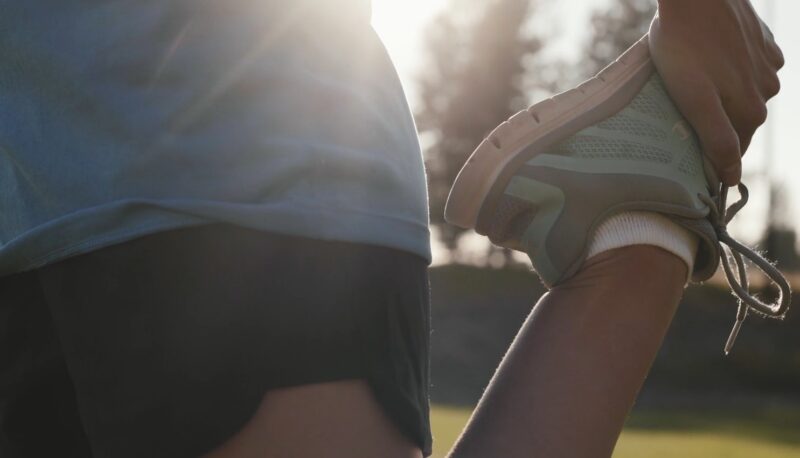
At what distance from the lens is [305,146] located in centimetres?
128

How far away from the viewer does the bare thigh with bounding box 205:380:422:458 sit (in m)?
1.19

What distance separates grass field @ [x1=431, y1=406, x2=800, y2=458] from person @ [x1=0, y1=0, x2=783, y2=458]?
6.91m

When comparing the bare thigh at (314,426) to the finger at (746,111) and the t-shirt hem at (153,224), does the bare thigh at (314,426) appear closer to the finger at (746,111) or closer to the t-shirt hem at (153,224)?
the t-shirt hem at (153,224)

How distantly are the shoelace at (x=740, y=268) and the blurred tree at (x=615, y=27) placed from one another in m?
27.8

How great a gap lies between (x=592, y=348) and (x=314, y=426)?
1.30 feet

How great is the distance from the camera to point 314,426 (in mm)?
1205

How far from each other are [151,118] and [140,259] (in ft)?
0.54

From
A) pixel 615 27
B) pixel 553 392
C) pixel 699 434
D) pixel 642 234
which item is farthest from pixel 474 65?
pixel 553 392

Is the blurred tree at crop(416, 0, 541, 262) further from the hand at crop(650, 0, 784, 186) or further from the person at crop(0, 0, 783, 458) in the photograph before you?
the person at crop(0, 0, 783, 458)

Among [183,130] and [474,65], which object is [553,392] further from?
[474,65]

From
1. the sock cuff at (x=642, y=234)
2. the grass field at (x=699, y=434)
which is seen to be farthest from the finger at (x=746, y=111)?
the grass field at (x=699, y=434)

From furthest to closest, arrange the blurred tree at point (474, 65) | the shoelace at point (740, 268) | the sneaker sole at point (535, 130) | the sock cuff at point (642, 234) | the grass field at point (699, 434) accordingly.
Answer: the blurred tree at point (474, 65) < the grass field at point (699, 434) < the shoelace at point (740, 268) < the sneaker sole at point (535, 130) < the sock cuff at point (642, 234)

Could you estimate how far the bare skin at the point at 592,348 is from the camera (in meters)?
1.21

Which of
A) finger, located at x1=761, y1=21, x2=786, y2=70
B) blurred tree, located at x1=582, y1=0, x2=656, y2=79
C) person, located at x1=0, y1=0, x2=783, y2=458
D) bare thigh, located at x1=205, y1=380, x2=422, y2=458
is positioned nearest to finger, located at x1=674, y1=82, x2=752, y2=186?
finger, located at x1=761, y1=21, x2=786, y2=70
